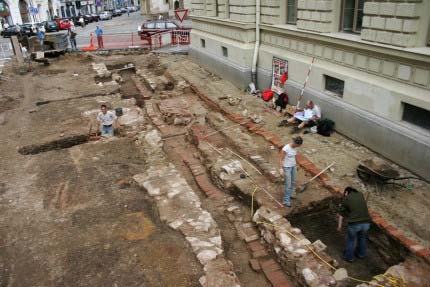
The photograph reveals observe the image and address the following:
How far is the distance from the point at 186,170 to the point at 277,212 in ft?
10.3

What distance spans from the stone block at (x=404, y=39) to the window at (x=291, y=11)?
4643mm

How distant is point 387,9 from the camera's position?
7.71m

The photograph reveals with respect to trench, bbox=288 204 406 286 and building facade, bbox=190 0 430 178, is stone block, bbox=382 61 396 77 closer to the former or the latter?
building facade, bbox=190 0 430 178

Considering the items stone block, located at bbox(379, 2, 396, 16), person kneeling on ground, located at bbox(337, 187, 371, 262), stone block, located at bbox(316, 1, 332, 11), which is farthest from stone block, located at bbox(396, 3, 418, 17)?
person kneeling on ground, located at bbox(337, 187, 371, 262)

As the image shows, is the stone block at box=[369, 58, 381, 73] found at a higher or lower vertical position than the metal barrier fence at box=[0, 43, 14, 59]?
higher

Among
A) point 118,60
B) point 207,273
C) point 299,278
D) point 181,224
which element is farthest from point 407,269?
point 118,60

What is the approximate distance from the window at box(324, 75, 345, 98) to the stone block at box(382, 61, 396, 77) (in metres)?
1.49

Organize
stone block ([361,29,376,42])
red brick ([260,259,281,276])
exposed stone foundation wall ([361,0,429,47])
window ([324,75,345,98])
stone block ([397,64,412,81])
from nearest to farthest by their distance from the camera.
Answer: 1. red brick ([260,259,281,276])
2. exposed stone foundation wall ([361,0,429,47])
3. stone block ([397,64,412,81])
4. stone block ([361,29,376,42])
5. window ([324,75,345,98])

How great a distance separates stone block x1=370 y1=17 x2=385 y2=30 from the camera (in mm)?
7887

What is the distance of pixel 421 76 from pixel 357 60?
1863 mm

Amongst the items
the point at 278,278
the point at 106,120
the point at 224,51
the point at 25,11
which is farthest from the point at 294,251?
the point at 25,11

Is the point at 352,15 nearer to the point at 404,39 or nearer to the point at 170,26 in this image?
the point at 404,39

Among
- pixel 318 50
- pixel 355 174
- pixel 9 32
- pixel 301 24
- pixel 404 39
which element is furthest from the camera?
pixel 9 32

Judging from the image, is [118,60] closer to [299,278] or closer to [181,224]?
[181,224]
